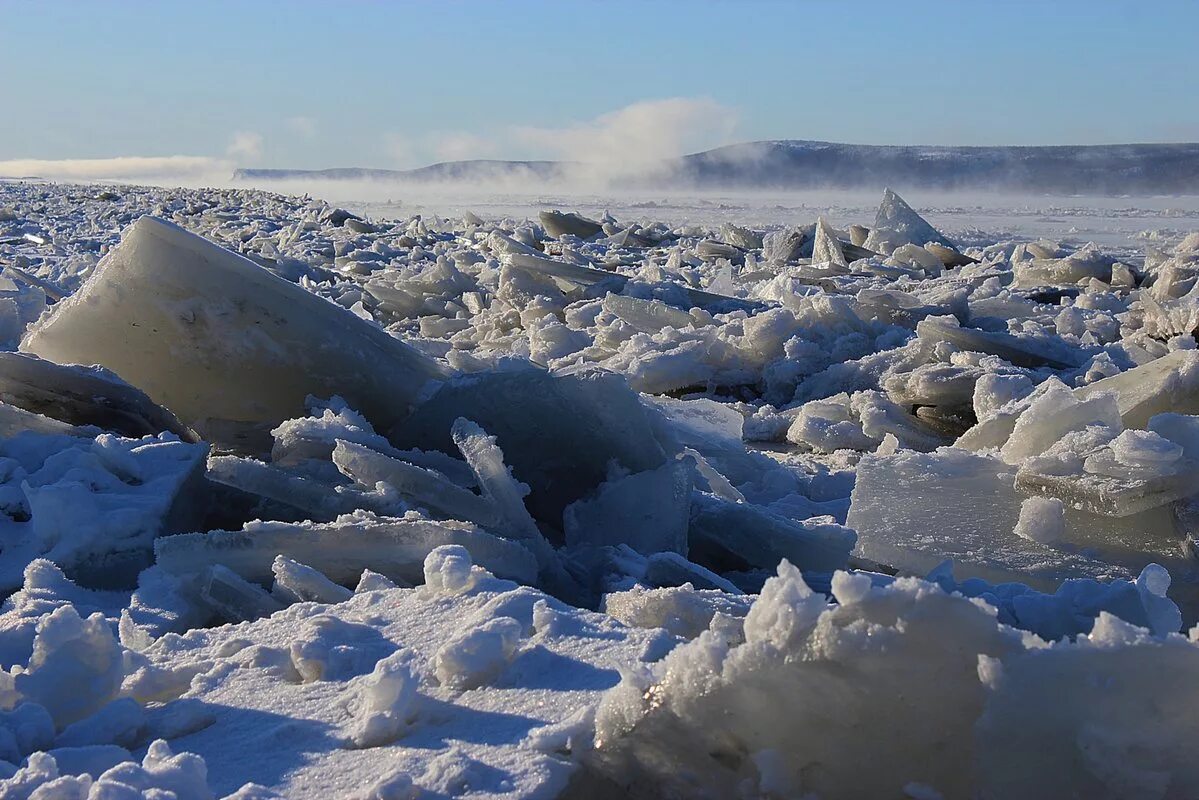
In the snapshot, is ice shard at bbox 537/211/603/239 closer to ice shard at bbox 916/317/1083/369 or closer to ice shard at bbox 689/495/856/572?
ice shard at bbox 916/317/1083/369

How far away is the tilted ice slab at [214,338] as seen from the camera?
2.60 m

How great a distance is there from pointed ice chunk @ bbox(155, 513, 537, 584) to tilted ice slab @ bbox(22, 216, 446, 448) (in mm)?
724

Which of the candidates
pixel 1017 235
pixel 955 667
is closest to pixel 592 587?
pixel 955 667

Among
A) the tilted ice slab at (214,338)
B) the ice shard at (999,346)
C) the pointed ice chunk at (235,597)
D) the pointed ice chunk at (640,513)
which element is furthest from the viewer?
the ice shard at (999,346)

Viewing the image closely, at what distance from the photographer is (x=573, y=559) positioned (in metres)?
2.05

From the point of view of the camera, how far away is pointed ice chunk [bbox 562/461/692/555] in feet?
6.97

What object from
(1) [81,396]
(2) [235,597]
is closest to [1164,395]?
(2) [235,597]

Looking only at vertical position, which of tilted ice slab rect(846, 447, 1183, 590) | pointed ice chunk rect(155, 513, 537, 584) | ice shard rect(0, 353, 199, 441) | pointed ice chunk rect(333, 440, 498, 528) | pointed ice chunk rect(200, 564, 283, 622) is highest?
ice shard rect(0, 353, 199, 441)

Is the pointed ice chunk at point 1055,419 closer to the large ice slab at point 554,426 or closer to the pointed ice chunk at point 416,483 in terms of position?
the large ice slab at point 554,426

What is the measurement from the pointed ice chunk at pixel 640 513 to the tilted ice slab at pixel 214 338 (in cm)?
60

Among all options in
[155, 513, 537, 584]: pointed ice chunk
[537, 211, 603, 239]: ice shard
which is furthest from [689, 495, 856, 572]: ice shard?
[537, 211, 603, 239]: ice shard

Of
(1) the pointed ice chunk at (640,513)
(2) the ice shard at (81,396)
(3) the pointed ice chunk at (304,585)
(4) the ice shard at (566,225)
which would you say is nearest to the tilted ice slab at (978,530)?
(1) the pointed ice chunk at (640,513)

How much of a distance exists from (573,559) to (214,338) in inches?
42.3

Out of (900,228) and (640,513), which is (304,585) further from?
(900,228)
